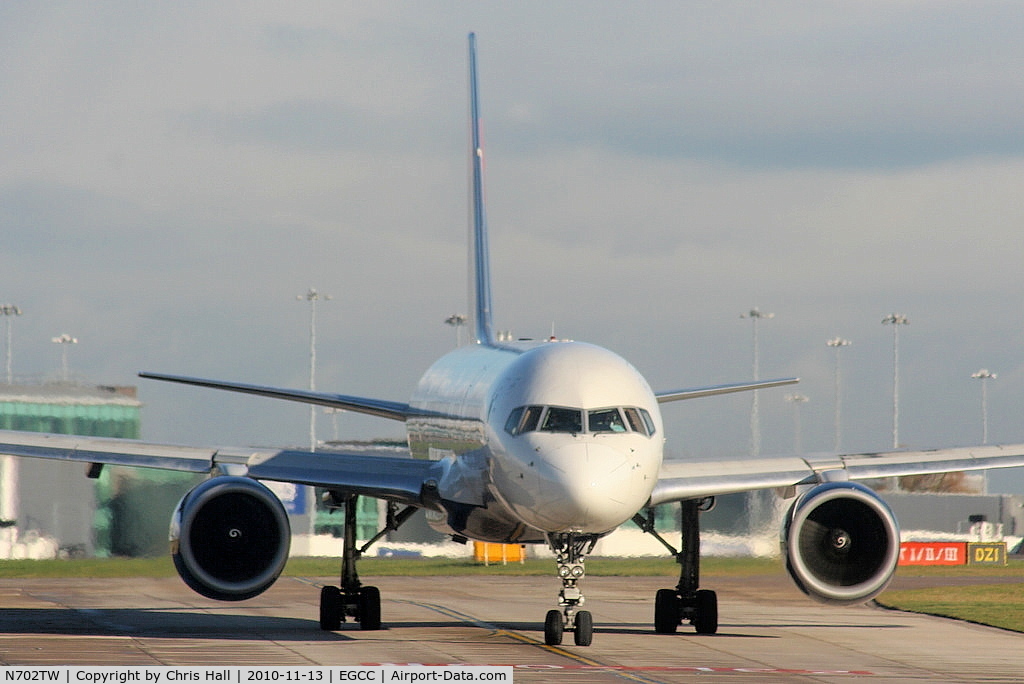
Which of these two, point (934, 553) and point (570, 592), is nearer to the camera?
point (570, 592)

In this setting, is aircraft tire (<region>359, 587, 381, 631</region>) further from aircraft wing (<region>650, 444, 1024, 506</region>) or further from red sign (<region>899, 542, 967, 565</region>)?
red sign (<region>899, 542, 967, 565</region>)

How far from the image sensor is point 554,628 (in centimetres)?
2230

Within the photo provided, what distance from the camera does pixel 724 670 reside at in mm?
20609

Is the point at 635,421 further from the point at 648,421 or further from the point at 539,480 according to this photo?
the point at 539,480

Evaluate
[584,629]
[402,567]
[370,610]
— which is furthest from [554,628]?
[402,567]

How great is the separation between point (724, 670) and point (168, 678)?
6941 mm

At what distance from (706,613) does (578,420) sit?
6.70m

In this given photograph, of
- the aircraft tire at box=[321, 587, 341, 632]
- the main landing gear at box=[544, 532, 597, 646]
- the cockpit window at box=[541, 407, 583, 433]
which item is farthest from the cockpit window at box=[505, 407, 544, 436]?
the aircraft tire at box=[321, 587, 341, 632]

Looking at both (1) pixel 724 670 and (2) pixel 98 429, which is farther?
(2) pixel 98 429

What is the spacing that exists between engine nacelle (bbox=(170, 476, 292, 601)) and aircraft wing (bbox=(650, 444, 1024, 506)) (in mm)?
5842

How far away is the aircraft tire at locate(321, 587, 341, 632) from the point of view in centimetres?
2620

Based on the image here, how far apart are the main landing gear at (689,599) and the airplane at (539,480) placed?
3 cm

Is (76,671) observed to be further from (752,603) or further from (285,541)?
(752,603)

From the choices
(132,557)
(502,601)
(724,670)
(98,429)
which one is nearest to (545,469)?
(724,670)
